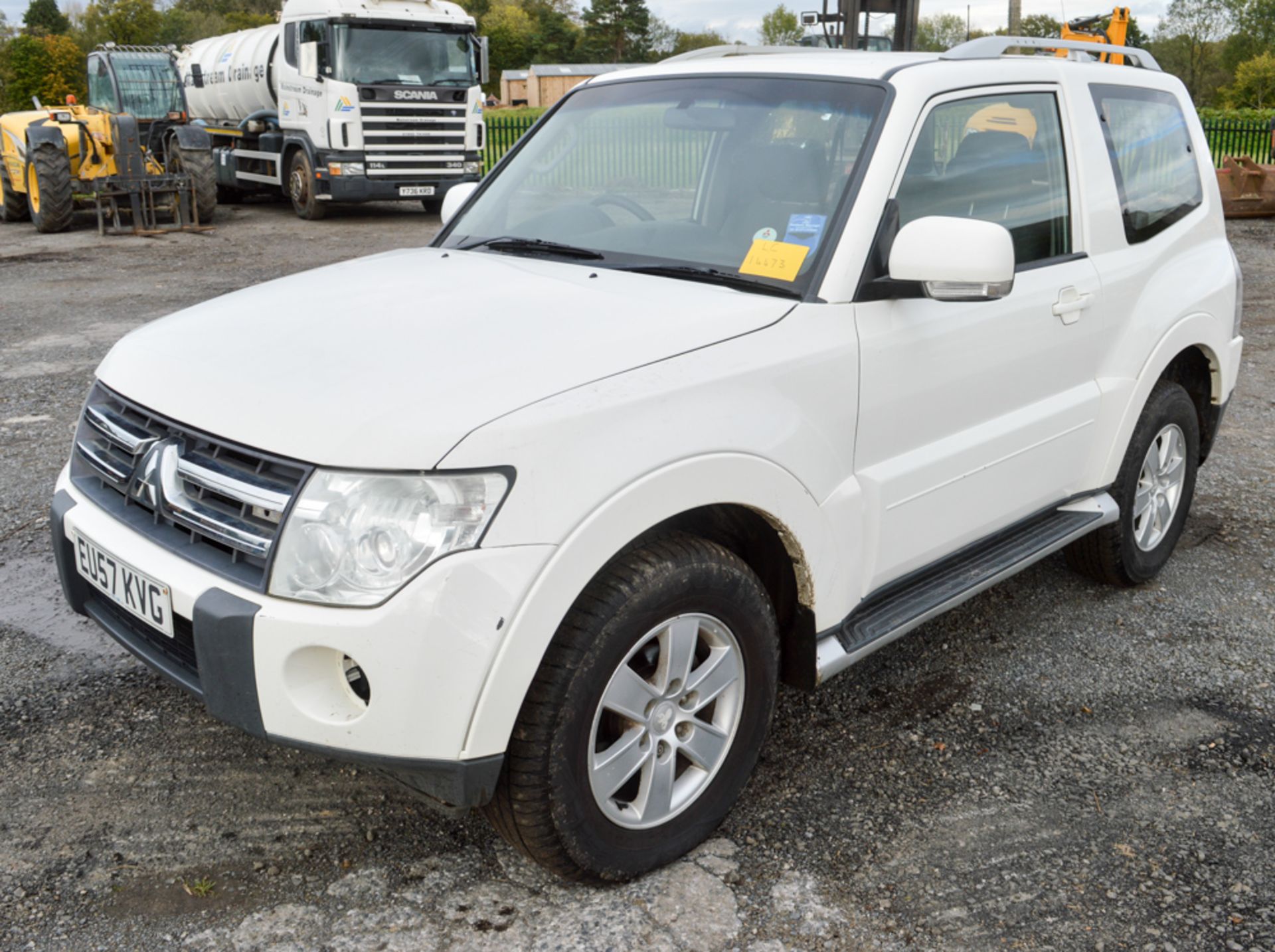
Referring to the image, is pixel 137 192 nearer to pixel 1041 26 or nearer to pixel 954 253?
pixel 954 253

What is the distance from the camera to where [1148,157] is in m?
4.09

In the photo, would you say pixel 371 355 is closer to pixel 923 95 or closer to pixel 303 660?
pixel 303 660

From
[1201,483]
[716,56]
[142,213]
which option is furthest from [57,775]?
[142,213]

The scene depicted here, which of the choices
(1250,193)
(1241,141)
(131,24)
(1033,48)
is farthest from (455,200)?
(131,24)

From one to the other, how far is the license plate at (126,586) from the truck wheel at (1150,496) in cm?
310

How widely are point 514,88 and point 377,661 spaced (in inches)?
3396

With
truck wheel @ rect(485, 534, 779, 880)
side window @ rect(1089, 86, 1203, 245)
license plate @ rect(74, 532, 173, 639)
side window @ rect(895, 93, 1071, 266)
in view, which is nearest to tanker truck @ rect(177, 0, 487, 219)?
side window @ rect(1089, 86, 1203, 245)

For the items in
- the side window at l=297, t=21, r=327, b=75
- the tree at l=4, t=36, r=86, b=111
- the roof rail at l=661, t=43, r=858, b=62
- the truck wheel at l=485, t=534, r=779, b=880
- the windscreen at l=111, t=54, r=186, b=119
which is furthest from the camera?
the tree at l=4, t=36, r=86, b=111

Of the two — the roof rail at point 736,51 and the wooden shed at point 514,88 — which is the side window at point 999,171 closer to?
the roof rail at point 736,51

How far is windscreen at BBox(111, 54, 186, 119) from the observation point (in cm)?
1714

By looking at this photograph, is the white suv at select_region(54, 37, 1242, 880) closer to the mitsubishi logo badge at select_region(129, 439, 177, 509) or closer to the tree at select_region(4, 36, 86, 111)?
the mitsubishi logo badge at select_region(129, 439, 177, 509)

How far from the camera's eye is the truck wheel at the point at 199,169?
1661 cm

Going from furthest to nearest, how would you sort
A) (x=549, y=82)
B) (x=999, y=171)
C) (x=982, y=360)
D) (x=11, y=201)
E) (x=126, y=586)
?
(x=549, y=82)
(x=11, y=201)
(x=999, y=171)
(x=982, y=360)
(x=126, y=586)

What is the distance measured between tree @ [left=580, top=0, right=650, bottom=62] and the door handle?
10072cm
